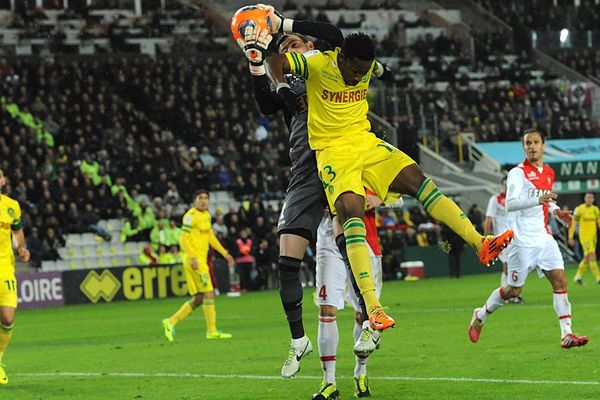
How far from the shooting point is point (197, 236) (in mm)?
20484

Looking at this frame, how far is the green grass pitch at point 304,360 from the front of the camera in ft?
36.7

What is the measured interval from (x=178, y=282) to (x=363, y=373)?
75.5ft

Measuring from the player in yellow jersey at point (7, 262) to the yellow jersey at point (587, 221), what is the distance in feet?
64.5

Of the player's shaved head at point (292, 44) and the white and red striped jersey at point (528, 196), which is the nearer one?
the player's shaved head at point (292, 44)

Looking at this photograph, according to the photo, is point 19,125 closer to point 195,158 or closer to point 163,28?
point 195,158

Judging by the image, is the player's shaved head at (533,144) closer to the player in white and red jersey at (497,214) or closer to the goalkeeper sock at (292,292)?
the goalkeeper sock at (292,292)

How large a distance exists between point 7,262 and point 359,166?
531cm

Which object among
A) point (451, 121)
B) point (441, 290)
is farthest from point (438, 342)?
point (451, 121)

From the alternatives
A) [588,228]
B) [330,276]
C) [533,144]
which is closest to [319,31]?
[330,276]

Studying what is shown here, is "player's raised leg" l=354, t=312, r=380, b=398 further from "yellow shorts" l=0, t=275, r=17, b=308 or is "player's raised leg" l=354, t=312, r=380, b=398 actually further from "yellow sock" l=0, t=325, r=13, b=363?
"yellow sock" l=0, t=325, r=13, b=363

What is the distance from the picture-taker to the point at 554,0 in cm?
5616

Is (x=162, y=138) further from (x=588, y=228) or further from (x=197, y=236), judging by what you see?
(x=197, y=236)

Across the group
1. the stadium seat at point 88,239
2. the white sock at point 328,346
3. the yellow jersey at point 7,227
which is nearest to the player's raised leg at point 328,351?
the white sock at point 328,346

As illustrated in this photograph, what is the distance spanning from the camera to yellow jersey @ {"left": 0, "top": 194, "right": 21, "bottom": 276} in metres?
13.7
